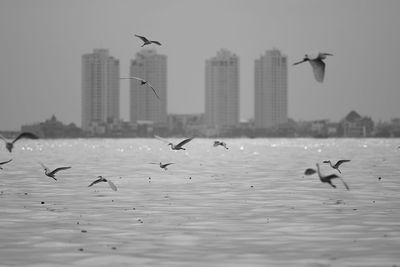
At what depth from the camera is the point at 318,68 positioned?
74.2 feet

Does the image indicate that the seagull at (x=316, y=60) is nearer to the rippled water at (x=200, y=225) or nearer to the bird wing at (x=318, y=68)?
the bird wing at (x=318, y=68)

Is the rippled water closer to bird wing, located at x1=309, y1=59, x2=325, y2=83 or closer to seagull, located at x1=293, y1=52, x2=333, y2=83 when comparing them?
bird wing, located at x1=309, y1=59, x2=325, y2=83

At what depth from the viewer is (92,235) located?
674 inches

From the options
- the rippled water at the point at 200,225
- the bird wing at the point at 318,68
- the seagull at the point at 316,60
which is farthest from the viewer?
the seagull at the point at 316,60

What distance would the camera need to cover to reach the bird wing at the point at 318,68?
869 inches

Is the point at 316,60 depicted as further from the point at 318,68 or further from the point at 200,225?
→ the point at 200,225

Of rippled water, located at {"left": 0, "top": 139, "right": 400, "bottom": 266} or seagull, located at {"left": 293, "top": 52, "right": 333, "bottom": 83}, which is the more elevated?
seagull, located at {"left": 293, "top": 52, "right": 333, "bottom": 83}

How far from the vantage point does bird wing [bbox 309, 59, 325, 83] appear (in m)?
22.1

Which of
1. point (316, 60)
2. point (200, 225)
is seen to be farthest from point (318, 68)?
point (200, 225)

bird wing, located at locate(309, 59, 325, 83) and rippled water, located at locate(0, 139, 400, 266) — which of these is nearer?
rippled water, located at locate(0, 139, 400, 266)

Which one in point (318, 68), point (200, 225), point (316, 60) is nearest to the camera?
point (200, 225)

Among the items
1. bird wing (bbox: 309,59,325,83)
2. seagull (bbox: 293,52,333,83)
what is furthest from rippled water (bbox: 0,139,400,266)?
seagull (bbox: 293,52,333,83)

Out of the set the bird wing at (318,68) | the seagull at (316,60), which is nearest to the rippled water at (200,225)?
the bird wing at (318,68)

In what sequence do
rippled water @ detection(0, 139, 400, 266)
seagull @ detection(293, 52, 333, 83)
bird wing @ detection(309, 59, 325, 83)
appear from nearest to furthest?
1. rippled water @ detection(0, 139, 400, 266)
2. bird wing @ detection(309, 59, 325, 83)
3. seagull @ detection(293, 52, 333, 83)
